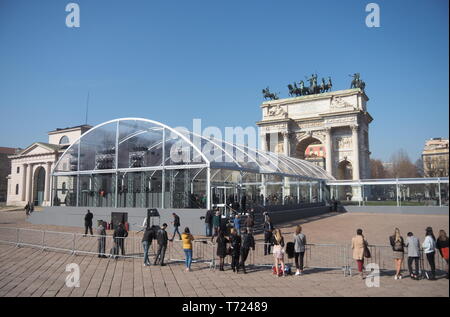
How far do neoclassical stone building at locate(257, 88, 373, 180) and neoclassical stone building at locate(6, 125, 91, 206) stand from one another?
4076 centimetres

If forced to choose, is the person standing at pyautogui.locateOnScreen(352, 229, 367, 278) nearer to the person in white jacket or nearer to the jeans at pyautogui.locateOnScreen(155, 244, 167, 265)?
the person in white jacket

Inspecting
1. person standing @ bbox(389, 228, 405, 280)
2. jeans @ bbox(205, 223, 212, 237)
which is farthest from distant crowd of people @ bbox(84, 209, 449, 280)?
jeans @ bbox(205, 223, 212, 237)

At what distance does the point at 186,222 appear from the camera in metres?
21.1

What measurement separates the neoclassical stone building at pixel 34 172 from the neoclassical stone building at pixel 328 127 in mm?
40755

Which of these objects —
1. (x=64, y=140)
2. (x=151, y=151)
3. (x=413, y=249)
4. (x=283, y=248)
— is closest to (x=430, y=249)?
(x=413, y=249)

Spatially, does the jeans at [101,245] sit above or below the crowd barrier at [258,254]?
above

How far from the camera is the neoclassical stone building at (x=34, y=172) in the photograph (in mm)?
66062

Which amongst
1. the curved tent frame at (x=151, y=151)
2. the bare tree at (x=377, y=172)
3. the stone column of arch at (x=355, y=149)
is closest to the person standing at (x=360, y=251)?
the curved tent frame at (x=151, y=151)

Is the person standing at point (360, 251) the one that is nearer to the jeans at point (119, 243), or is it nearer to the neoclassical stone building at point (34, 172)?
the jeans at point (119, 243)

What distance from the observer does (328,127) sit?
5969 centimetres

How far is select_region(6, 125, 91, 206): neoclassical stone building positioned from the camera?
66.1m

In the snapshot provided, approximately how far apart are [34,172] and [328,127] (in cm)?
5917
